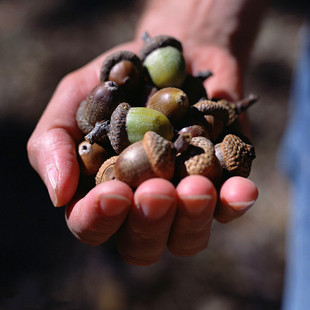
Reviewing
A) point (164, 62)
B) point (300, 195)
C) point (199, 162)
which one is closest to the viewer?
point (199, 162)

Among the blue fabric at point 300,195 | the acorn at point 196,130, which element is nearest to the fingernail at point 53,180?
the acorn at point 196,130

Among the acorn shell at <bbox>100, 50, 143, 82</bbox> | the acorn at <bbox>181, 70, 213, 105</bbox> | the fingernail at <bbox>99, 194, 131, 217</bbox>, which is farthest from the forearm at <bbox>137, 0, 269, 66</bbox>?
Result: the fingernail at <bbox>99, 194, 131, 217</bbox>

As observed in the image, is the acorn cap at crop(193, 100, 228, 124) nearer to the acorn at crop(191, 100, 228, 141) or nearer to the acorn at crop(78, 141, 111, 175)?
the acorn at crop(191, 100, 228, 141)

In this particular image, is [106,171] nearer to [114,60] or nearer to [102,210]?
[102,210]

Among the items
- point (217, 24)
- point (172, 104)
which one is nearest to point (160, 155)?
point (172, 104)

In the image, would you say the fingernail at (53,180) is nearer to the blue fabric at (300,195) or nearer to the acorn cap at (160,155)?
the acorn cap at (160,155)

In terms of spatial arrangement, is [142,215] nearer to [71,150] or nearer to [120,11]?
[71,150]
